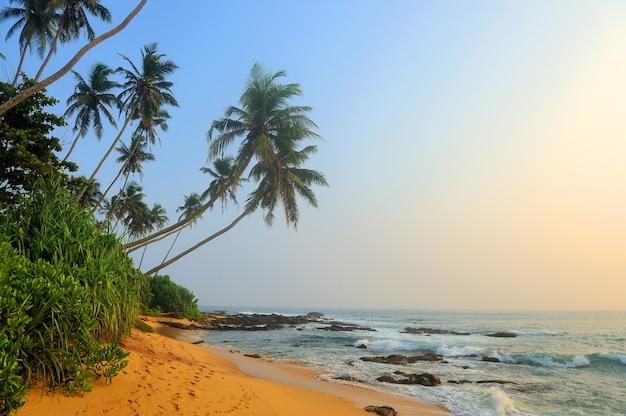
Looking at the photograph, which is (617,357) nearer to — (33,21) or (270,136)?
(270,136)

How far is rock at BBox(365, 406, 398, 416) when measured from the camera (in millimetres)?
7613

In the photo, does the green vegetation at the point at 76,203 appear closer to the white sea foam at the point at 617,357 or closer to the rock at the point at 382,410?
the rock at the point at 382,410

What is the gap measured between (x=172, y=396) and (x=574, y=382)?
13725mm

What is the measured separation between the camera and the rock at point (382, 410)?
761 centimetres

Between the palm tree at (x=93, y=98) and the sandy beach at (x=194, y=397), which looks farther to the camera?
the palm tree at (x=93, y=98)

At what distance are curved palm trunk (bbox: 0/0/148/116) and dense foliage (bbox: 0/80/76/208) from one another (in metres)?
0.88

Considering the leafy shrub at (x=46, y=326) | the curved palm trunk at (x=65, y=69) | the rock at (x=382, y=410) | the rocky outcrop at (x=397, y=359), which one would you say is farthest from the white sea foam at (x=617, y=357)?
the curved palm trunk at (x=65, y=69)

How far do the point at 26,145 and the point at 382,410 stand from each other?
12.0 meters

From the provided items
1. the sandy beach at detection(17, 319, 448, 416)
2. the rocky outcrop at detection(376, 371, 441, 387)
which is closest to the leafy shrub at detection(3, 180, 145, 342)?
the sandy beach at detection(17, 319, 448, 416)

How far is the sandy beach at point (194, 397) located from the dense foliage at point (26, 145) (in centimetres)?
545

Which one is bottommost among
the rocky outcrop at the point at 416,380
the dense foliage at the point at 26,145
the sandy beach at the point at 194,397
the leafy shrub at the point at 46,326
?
the rocky outcrop at the point at 416,380

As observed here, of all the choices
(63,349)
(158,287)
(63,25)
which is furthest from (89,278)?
(158,287)

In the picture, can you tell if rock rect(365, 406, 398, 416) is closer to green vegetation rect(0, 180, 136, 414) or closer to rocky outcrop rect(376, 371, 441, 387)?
rocky outcrop rect(376, 371, 441, 387)

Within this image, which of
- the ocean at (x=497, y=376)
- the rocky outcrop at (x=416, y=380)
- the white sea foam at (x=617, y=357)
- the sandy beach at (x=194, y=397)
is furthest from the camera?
the white sea foam at (x=617, y=357)
